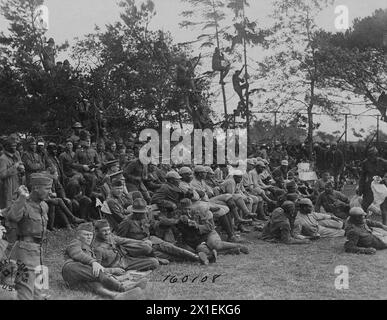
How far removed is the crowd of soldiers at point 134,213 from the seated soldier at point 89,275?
0.4 inches

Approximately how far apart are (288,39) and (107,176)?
9.38 metres

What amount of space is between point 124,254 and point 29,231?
1853 mm

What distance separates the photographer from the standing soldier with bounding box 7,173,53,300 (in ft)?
17.5

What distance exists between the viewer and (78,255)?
5.92 m

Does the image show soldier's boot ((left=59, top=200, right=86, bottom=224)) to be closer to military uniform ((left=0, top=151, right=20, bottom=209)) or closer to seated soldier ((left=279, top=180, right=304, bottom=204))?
military uniform ((left=0, top=151, right=20, bottom=209))

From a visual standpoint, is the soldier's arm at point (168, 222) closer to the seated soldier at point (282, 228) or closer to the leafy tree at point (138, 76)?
the seated soldier at point (282, 228)

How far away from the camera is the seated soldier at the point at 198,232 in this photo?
26.4 ft

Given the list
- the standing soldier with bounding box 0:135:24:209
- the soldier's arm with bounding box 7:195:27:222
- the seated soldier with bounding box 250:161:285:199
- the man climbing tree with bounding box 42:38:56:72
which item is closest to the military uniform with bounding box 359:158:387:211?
the seated soldier with bounding box 250:161:285:199

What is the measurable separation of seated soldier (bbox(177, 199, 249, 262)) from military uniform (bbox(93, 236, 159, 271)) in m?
0.96

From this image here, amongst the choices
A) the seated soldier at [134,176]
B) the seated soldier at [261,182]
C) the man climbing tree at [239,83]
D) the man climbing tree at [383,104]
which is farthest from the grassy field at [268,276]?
the man climbing tree at [383,104]

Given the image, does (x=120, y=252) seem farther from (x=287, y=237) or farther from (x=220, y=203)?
(x=287, y=237)

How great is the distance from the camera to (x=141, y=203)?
749cm

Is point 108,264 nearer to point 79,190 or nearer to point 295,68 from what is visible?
point 79,190
